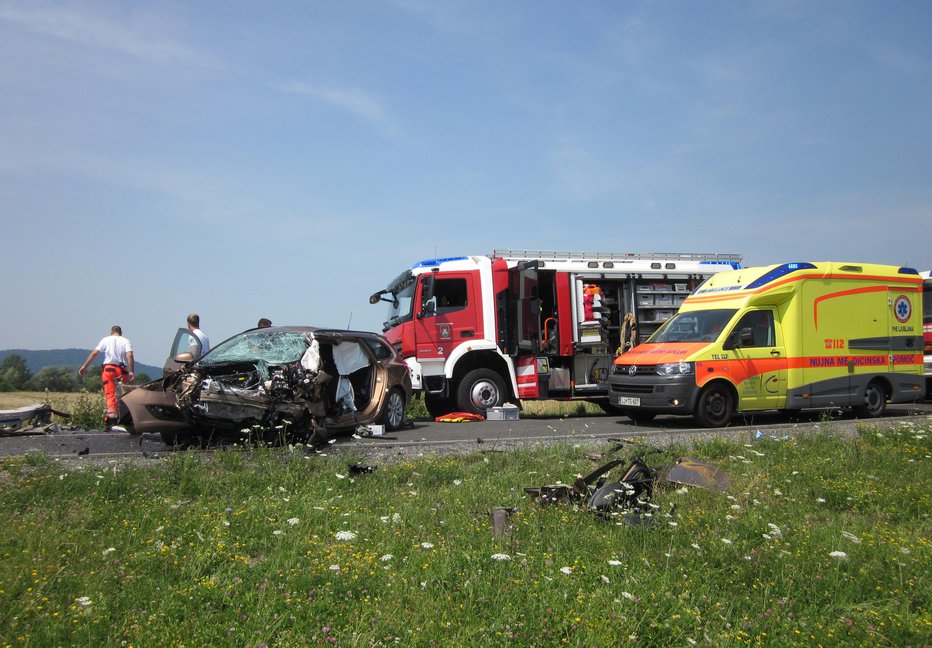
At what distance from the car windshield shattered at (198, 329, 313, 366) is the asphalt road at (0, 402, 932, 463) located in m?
1.27

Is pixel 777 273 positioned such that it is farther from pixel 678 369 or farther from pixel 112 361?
pixel 112 361

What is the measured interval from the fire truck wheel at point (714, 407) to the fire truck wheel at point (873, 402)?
321cm

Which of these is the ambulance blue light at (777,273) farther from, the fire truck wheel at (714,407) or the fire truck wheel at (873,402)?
the fire truck wheel at (873,402)

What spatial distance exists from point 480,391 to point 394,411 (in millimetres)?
3418

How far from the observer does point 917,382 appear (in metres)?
14.4

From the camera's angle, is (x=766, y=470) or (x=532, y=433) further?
(x=532, y=433)

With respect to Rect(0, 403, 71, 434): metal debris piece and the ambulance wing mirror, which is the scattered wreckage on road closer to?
the ambulance wing mirror

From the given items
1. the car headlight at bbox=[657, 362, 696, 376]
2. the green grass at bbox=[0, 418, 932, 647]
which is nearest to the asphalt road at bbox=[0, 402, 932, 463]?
the car headlight at bbox=[657, 362, 696, 376]

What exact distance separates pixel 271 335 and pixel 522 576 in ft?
22.0

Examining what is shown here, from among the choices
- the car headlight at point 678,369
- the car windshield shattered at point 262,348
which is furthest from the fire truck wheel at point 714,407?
the car windshield shattered at point 262,348

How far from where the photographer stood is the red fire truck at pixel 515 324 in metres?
15.1

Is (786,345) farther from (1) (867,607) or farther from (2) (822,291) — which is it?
(1) (867,607)

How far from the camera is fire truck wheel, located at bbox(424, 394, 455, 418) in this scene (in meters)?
15.6

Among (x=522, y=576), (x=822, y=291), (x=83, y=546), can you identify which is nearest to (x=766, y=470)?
(x=522, y=576)
